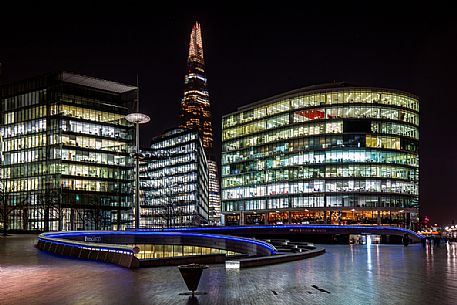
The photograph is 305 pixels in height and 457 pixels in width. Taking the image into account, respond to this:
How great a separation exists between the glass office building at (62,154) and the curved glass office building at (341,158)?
4032 cm

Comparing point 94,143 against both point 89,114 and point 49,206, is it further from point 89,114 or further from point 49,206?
point 49,206

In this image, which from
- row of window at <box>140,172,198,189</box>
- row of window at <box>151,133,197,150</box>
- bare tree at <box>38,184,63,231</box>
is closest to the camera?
bare tree at <box>38,184,63,231</box>

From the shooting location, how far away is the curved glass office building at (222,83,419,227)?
12419 centimetres

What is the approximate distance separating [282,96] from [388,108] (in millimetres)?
27642

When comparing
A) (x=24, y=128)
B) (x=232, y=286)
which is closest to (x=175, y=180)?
(x=24, y=128)

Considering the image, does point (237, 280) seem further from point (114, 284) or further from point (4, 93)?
point (4, 93)

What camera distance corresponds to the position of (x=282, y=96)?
137375mm

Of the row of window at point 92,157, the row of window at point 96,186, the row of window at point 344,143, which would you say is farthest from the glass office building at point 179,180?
the row of window at point 344,143

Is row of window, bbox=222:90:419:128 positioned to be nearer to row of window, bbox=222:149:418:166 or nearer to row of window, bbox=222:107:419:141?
row of window, bbox=222:107:419:141

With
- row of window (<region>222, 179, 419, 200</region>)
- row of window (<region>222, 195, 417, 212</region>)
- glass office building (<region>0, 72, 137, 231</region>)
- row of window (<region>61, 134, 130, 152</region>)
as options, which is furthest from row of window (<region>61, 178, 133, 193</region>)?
row of window (<region>222, 195, 417, 212</region>)

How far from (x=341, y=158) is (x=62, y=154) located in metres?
66.5

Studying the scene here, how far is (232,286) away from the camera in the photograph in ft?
62.0

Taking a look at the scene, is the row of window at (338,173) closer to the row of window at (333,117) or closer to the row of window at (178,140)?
the row of window at (333,117)

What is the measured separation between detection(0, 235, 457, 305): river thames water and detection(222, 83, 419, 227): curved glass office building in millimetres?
100439
